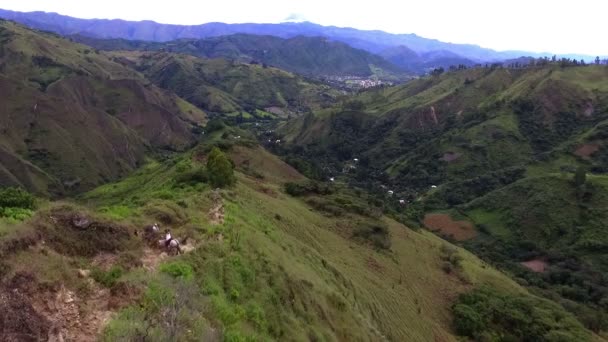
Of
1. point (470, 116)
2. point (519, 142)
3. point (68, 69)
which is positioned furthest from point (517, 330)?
point (68, 69)

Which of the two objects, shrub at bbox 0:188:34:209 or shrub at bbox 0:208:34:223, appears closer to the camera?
shrub at bbox 0:208:34:223

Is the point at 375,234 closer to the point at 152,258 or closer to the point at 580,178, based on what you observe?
the point at 152,258

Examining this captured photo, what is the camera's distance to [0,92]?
343 feet

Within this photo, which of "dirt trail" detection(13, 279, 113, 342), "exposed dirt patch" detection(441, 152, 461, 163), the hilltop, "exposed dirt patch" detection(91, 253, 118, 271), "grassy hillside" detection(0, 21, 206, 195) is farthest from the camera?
"exposed dirt patch" detection(441, 152, 461, 163)

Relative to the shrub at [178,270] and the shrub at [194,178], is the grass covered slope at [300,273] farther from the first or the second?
the shrub at [194,178]

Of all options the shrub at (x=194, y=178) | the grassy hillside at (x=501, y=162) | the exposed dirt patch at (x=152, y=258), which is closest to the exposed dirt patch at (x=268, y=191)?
the shrub at (x=194, y=178)

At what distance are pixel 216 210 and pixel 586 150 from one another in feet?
400

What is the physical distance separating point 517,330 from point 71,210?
43.3 meters

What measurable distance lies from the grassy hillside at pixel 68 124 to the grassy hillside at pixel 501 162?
140 ft

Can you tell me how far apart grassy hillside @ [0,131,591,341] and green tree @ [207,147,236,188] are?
3.70 ft

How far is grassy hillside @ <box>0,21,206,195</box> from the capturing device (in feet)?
315

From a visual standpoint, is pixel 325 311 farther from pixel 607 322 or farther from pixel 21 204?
pixel 607 322

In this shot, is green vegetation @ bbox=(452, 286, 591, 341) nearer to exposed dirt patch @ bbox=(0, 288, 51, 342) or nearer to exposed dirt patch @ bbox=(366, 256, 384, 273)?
exposed dirt patch @ bbox=(366, 256, 384, 273)

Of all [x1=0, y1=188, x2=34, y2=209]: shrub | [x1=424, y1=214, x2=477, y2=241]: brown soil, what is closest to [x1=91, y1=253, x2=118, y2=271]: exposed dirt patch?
[x1=0, y1=188, x2=34, y2=209]: shrub
